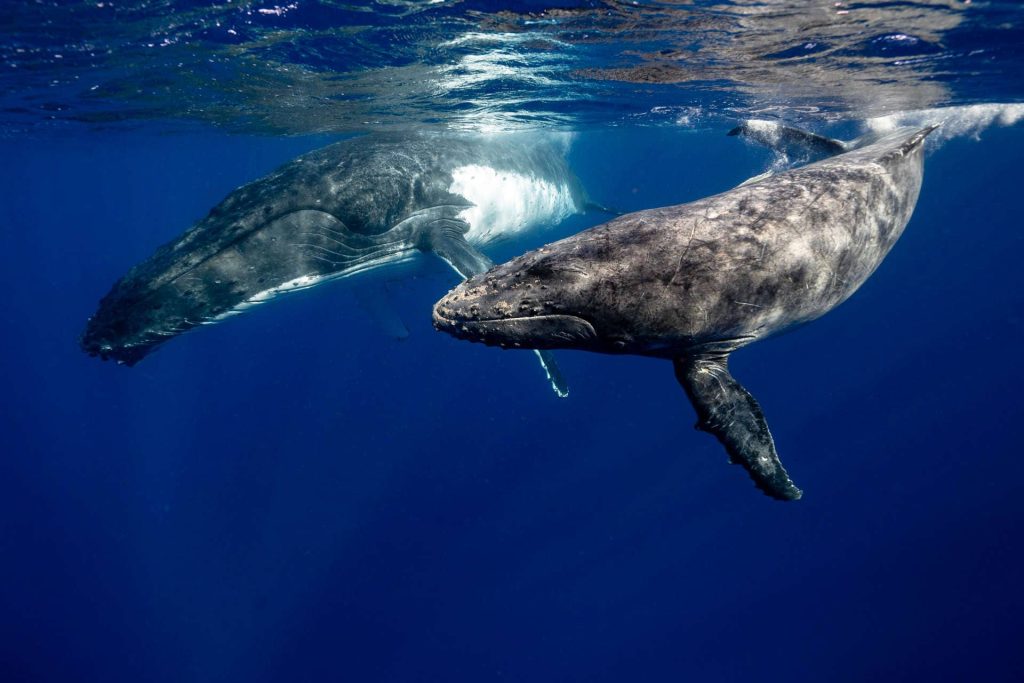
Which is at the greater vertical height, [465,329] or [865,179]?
[865,179]

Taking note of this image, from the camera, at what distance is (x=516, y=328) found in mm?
3742

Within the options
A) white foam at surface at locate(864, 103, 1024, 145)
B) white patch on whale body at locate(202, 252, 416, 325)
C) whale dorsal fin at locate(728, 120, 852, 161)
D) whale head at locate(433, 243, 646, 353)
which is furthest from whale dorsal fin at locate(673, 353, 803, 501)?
white foam at surface at locate(864, 103, 1024, 145)

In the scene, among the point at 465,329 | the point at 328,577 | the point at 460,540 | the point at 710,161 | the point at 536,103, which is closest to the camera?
the point at 465,329

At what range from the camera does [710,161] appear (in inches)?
2464

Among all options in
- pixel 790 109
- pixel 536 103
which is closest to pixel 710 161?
pixel 790 109

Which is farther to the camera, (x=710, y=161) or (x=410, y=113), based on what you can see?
(x=710, y=161)

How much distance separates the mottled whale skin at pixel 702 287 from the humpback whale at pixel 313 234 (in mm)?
3329

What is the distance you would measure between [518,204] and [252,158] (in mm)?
41186

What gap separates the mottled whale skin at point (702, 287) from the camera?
3.79 m

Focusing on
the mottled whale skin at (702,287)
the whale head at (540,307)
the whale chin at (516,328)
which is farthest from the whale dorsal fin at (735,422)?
the whale chin at (516,328)

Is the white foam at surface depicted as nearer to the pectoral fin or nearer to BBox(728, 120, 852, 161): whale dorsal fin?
BBox(728, 120, 852, 161): whale dorsal fin

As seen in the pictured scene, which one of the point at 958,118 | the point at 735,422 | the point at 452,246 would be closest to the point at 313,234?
the point at 452,246

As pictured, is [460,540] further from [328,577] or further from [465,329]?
[465,329]

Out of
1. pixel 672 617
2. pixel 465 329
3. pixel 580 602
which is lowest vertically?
pixel 672 617
